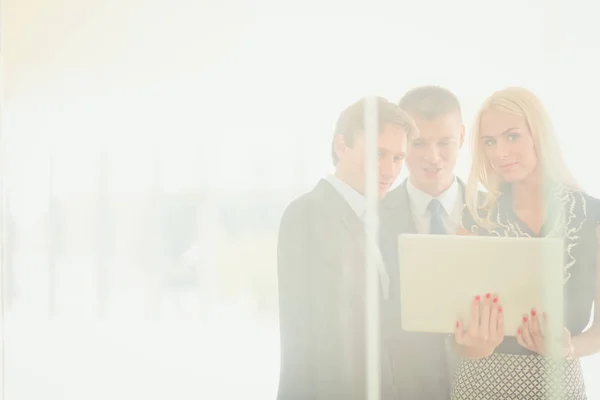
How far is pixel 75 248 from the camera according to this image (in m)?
1.86

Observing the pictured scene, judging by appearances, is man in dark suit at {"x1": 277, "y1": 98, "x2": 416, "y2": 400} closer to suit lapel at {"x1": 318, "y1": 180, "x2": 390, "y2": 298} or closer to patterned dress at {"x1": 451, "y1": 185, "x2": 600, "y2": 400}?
suit lapel at {"x1": 318, "y1": 180, "x2": 390, "y2": 298}

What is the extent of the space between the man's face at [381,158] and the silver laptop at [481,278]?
20cm

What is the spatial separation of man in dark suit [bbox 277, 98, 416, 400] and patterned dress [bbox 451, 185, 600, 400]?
248 mm

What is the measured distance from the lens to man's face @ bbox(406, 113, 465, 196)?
164cm

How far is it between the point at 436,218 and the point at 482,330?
33cm

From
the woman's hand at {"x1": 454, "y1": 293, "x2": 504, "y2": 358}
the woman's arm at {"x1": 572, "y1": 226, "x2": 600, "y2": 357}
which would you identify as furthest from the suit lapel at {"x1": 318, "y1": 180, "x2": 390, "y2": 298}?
the woman's arm at {"x1": 572, "y1": 226, "x2": 600, "y2": 357}

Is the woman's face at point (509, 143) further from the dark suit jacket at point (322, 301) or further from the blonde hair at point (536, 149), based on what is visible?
the dark suit jacket at point (322, 301)

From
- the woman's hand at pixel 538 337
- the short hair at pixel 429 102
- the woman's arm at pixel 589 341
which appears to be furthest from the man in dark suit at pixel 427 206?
the woman's arm at pixel 589 341

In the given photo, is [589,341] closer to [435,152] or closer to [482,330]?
[482,330]

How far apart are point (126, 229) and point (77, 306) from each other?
294 mm

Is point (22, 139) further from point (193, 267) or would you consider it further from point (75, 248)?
point (193, 267)

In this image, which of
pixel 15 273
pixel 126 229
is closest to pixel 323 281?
pixel 126 229

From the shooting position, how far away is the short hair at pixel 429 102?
5.37 ft

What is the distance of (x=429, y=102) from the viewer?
5.41ft
